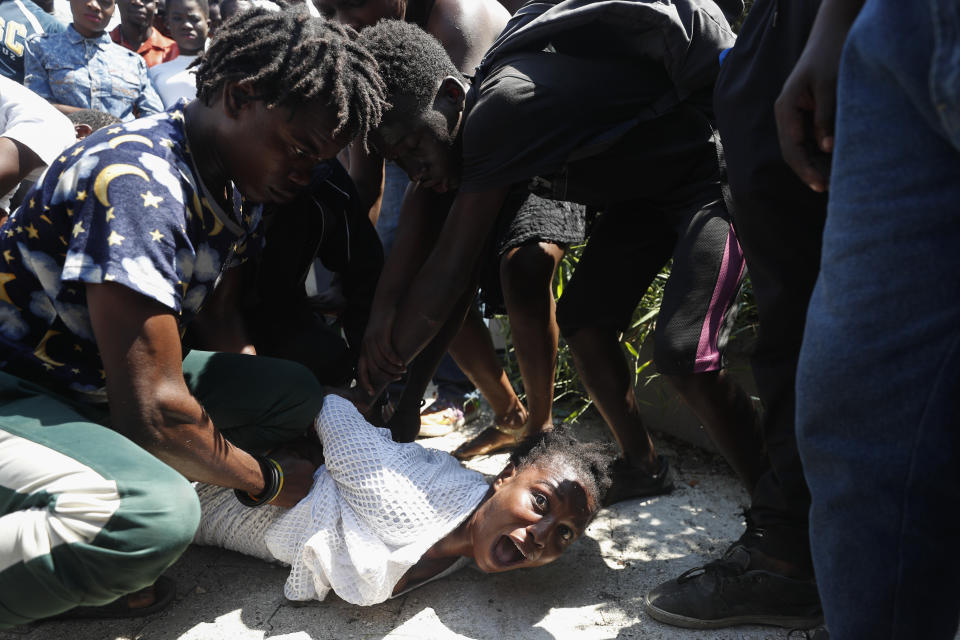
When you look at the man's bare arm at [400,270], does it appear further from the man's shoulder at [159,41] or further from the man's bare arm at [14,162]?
the man's shoulder at [159,41]

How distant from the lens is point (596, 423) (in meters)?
3.42

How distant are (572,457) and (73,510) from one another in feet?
4.15

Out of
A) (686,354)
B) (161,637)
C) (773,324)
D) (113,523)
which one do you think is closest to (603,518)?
(686,354)

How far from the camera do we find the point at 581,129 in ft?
7.00

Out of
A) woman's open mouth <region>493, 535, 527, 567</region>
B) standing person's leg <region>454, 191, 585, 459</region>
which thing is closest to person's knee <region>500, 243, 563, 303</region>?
standing person's leg <region>454, 191, 585, 459</region>

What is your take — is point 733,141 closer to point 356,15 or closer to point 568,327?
point 568,327

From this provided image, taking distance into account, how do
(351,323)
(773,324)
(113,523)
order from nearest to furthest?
1. (113,523)
2. (773,324)
3. (351,323)

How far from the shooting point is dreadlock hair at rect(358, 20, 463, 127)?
219 cm

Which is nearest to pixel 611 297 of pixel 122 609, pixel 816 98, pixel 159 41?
pixel 816 98

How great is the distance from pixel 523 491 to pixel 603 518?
56 centimetres

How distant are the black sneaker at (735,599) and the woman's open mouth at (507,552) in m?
0.35

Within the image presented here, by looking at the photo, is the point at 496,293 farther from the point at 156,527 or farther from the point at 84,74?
the point at 84,74

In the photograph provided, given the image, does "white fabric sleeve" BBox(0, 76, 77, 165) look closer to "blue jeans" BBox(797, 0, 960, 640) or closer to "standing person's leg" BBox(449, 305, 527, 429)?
"standing person's leg" BBox(449, 305, 527, 429)

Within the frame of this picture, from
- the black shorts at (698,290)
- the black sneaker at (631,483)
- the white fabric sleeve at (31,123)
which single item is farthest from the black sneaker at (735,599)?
the white fabric sleeve at (31,123)
